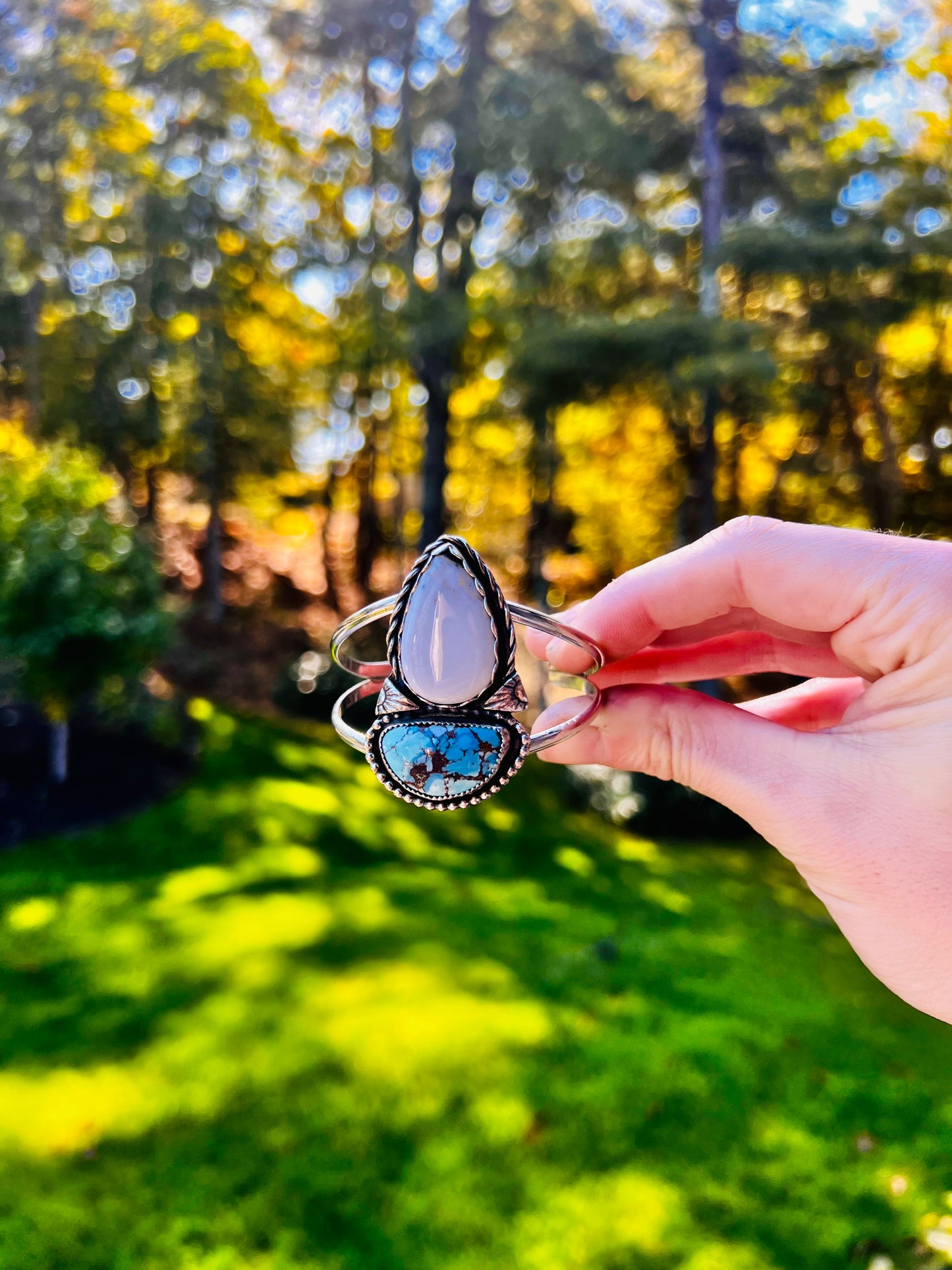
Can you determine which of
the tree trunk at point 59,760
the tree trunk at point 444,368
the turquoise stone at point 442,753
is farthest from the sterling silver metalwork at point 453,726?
the tree trunk at point 444,368

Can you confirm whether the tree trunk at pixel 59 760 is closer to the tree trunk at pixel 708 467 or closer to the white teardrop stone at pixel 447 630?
the white teardrop stone at pixel 447 630

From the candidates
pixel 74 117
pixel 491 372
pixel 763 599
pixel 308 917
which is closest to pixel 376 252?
pixel 491 372

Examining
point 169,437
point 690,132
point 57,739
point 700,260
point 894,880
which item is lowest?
point 57,739

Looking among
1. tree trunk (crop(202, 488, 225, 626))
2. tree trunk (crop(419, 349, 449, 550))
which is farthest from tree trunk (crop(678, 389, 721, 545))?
tree trunk (crop(202, 488, 225, 626))

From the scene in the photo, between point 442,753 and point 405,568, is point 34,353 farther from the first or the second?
point 442,753

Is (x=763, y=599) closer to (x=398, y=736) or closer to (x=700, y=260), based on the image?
(x=398, y=736)

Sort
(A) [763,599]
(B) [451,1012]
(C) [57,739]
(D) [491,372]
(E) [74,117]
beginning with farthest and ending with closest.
Answer: (D) [491,372], (E) [74,117], (C) [57,739], (B) [451,1012], (A) [763,599]
